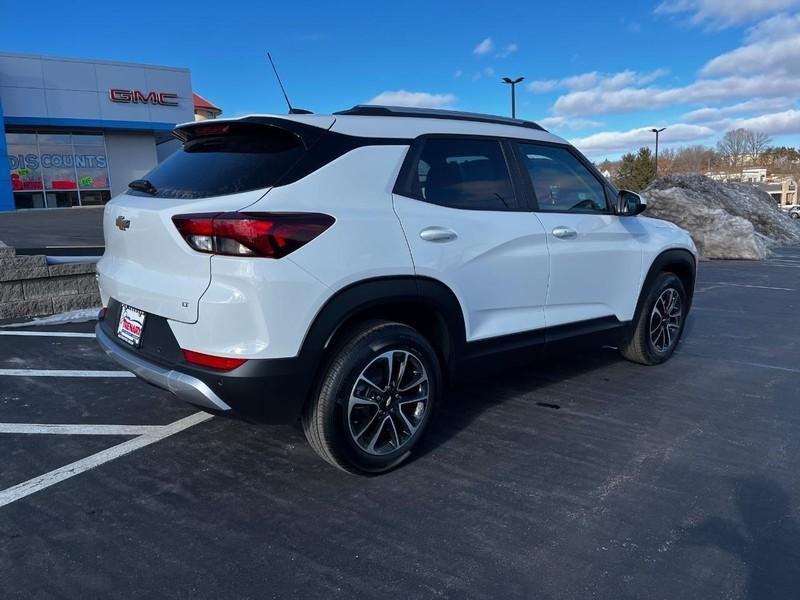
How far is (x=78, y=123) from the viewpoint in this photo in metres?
28.6

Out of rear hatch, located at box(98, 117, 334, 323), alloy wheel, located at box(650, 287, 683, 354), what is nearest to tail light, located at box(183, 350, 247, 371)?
rear hatch, located at box(98, 117, 334, 323)

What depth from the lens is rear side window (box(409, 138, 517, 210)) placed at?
3.26 m

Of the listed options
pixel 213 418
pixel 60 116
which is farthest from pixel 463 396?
pixel 60 116

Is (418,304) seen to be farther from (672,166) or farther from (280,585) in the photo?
(672,166)

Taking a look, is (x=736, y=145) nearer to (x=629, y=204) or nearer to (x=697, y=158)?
(x=697, y=158)

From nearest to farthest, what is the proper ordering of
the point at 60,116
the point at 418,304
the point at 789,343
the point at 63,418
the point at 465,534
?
the point at 465,534, the point at 418,304, the point at 63,418, the point at 789,343, the point at 60,116

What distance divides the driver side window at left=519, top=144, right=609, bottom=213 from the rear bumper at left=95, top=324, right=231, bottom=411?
7.60 ft

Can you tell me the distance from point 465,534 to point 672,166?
283 feet

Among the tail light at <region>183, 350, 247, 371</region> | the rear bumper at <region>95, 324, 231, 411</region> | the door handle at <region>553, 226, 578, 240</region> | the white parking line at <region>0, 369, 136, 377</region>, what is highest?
the door handle at <region>553, 226, 578, 240</region>

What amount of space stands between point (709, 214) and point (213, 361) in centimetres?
1479

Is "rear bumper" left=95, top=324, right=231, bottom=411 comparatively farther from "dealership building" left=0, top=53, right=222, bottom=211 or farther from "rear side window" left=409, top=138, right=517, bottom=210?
"dealership building" left=0, top=53, right=222, bottom=211

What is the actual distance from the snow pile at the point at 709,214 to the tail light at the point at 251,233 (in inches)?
548

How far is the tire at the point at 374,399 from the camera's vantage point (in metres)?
2.84

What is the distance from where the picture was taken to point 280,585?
2.24 meters
